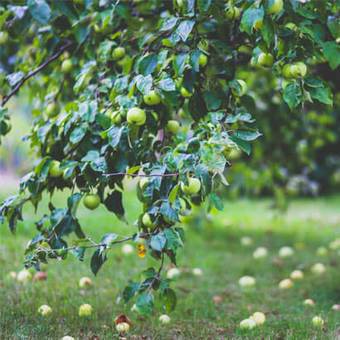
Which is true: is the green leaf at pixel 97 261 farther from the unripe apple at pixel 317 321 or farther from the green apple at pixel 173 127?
the unripe apple at pixel 317 321

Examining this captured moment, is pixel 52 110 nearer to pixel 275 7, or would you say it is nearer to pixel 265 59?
pixel 265 59

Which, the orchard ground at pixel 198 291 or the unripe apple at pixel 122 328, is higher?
the unripe apple at pixel 122 328

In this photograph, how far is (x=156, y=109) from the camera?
1.59 metres

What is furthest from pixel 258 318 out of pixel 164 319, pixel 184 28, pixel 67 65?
pixel 67 65

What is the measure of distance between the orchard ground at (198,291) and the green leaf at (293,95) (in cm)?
94

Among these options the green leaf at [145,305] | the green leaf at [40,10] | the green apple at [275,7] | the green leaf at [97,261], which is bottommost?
the green leaf at [145,305]

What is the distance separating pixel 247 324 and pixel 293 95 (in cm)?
102

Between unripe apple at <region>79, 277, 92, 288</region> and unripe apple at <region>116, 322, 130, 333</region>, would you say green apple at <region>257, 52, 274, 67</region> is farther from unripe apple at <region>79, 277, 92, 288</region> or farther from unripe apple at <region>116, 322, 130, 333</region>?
unripe apple at <region>79, 277, 92, 288</region>

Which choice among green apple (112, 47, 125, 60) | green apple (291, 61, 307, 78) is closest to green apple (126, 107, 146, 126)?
green apple (112, 47, 125, 60)

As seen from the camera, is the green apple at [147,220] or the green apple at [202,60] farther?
the green apple at [202,60]

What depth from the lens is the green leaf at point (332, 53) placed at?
1.41 metres

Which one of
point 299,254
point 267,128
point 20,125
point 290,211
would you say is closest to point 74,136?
point 267,128

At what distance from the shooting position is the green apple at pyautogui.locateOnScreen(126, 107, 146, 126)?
4.75 feet

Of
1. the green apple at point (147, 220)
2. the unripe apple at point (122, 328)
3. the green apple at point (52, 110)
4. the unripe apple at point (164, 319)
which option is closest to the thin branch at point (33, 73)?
the green apple at point (52, 110)
